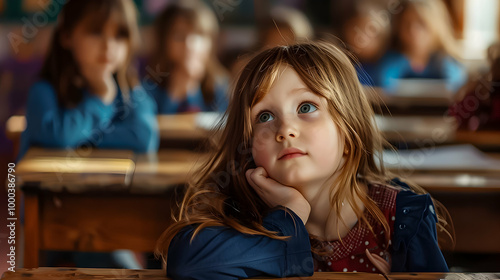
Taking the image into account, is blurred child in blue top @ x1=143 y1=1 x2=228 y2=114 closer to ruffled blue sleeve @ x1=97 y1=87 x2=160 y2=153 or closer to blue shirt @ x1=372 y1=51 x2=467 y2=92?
ruffled blue sleeve @ x1=97 y1=87 x2=160 y2=153

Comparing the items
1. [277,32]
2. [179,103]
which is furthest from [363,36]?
[179,103]

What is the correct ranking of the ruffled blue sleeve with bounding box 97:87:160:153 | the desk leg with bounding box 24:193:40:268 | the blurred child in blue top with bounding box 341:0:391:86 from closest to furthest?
the desk leg with bounding box 24:193:40:268 → the ruffled blue sleeve with bounding box 97:87:160:153 → the blurred child in blue top with bounding box 341:0:391:86

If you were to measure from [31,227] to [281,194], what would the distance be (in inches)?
33.8

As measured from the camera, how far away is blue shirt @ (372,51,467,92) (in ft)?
14.9

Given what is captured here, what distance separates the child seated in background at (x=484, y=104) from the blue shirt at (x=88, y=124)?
1176mm

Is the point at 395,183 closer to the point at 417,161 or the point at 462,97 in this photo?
the point at 417,161

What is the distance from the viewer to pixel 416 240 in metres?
0.82

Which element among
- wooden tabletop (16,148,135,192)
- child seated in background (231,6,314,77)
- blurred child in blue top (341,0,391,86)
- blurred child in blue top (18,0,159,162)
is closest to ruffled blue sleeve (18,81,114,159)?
blurred child in blue top (18,0,159,162)

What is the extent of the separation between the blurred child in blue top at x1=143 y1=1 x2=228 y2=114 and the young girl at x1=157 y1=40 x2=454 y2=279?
2.54 m

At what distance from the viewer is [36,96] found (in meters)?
2.38

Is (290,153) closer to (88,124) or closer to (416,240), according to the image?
(416,240)

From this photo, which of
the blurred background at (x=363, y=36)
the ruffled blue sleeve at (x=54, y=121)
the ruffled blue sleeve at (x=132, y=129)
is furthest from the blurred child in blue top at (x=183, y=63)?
the ruffled blue sleeve at (x=54, y=121)

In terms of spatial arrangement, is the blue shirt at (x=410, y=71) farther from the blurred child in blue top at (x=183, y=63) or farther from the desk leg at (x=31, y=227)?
the desk leg at (x=31, y=227)

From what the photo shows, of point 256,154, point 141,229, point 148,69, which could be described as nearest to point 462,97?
point 141,229
